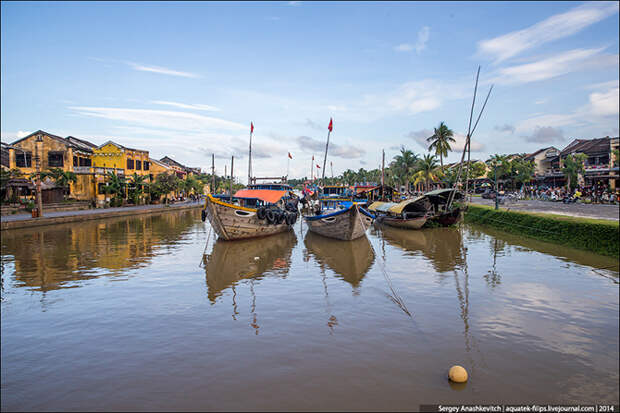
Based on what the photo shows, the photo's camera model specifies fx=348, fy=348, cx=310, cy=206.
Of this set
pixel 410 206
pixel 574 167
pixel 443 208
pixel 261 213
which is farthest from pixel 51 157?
pixel 574 167

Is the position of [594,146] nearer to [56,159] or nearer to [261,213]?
[261,213]

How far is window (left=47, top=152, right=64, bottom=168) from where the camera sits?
3916 cm

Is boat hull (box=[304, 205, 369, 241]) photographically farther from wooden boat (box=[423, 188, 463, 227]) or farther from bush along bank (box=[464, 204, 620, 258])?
bush along bank (box=[464, 204, 620, 258])

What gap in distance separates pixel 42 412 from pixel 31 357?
199 cm

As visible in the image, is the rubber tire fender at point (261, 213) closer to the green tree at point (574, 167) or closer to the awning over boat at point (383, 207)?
the awning over boat at point (383, 207)

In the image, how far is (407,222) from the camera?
25422 mm

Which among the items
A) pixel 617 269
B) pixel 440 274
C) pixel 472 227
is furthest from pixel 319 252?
pixel 472 227

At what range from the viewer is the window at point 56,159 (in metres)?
39.2

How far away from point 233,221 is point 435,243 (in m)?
11.6

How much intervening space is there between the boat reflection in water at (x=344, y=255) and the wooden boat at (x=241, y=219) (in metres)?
2.43

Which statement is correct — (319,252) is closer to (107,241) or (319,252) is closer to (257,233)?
(257,233)

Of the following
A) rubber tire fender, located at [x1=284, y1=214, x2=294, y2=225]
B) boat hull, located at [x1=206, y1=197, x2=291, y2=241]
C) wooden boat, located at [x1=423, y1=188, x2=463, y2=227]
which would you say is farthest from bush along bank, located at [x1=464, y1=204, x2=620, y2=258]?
boat hull, located at [x1=206, y1=197, x2=291, y2=241]

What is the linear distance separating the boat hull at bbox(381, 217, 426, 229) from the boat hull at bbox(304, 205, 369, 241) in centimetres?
599

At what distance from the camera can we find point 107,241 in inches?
784
